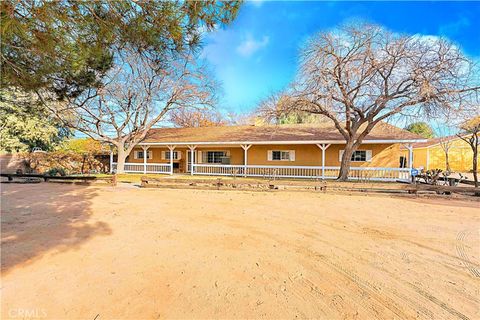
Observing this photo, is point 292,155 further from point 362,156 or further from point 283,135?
point 362,156

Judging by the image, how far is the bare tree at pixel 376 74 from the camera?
10.4 meters

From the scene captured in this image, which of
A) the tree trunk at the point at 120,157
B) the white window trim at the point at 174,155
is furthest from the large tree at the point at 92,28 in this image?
the white window trim at the point at 174,155

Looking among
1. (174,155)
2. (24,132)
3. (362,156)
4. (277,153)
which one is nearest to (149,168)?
(174,155)

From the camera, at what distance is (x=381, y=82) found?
12.2 m

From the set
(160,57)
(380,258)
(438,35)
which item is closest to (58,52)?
(160,57)

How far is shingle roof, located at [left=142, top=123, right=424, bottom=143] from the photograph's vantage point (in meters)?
15.3

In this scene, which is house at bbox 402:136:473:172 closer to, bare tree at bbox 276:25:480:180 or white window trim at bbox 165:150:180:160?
bare tree at bbox 276:25:480:180

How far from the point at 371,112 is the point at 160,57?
468 inches

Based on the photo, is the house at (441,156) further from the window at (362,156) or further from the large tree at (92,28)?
the large tree at (92,28)

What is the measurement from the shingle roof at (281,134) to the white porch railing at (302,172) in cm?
195

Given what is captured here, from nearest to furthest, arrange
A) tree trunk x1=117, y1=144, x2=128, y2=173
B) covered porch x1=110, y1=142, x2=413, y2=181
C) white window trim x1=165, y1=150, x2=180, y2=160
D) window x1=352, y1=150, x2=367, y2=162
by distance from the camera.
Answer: covered porch x1=110, y1=142, x2=413, y2=181 → window x1=352, y1=150, x2=367, y2=162 → tree trunk x1=117, y1=144, x2=128, y2=173 → white window trim x1=165, y1=150, x2=180, y2=160

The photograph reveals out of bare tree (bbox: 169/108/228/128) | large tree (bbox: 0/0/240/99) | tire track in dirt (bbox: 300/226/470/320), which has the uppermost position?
bare tree (bbox: 169/108/228/128)

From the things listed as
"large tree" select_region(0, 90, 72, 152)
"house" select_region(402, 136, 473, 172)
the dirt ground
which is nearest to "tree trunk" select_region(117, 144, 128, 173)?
"large tree" select_region(0, 90, 72, 152)

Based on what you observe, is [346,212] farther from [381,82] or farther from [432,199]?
[381,82]
